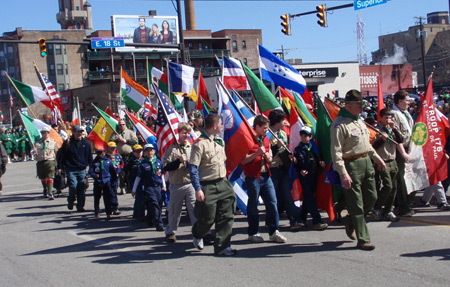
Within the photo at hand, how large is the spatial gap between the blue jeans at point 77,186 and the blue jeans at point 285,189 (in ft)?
17.2

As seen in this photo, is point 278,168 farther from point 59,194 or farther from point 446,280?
point 59,194

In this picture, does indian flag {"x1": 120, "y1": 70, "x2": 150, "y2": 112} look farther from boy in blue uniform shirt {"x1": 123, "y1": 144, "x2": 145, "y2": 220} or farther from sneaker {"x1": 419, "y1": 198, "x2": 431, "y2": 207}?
sneaker {"x1": 419, "y1": 198, "x2": 431, "y2": 207}

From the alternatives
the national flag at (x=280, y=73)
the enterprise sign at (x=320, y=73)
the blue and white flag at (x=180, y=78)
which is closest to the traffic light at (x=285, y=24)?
the blue and white flag at (x=180, y=78)

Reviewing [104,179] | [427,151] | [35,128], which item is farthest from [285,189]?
[35,128]

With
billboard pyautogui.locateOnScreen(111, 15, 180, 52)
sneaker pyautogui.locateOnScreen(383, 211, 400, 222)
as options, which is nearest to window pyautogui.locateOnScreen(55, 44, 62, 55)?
billboard pyautogui.locateOnScreen(111, 15, 180, 52)

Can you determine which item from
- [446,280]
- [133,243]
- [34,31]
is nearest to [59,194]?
[133,243]

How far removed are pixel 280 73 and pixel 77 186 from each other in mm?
5111

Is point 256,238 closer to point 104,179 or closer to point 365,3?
point 104,179

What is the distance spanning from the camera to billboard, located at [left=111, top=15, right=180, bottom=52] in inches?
2844

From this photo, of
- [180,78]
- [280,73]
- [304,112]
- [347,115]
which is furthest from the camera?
[180,78]

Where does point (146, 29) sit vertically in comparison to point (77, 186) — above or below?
above

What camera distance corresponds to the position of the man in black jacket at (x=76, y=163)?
1169 centimetres

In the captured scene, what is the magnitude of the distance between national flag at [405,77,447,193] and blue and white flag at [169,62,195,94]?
573 centimetres

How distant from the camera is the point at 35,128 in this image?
50.3ft
